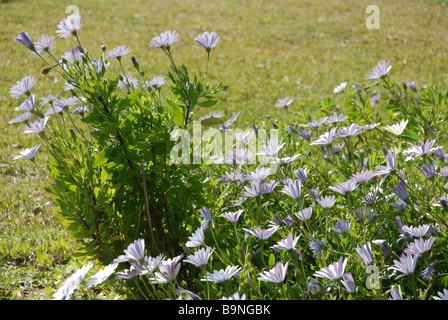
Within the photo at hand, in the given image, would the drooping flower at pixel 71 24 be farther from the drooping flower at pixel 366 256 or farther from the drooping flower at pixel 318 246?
the drooping flower at pixel 366 256

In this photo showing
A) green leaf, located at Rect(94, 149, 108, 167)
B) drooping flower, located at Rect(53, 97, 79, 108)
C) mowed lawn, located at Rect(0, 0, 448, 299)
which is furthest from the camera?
mowed lawn, located at Rect(0, 0, 448, 299)

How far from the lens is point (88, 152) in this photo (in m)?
2.18

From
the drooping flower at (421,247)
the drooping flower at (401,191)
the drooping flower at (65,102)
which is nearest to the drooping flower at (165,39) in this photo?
the drooping flower at (65,102)

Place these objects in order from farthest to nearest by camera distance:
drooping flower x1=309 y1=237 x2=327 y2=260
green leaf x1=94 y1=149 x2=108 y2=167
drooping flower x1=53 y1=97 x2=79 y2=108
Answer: drooping flower x1=53 y1=97 x2=79 y2=108 → green leaf x1=94 y1=149 x2=108 y2=167 → drooping flower x1=309 y1=237 x2=327 y2=260

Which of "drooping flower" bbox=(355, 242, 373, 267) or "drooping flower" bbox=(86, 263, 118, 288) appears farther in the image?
"drooping flower" bbox=(355, 242, 373, 267)

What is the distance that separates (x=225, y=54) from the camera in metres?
7.46

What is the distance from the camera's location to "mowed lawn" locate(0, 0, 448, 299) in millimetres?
3125

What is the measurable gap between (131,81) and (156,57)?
4923mm

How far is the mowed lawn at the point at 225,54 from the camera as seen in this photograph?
3125mm

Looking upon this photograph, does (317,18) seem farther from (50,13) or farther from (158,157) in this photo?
(158,157)

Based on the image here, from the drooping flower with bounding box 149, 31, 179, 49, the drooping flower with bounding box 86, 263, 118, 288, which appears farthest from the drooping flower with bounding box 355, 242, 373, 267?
the drooping flower with bounding box 149, 31, 179, 49

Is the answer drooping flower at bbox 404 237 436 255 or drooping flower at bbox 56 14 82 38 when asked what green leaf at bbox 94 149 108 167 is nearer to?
drooping flower at bbox 56 14 82 38

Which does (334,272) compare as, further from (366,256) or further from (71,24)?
(71,24)

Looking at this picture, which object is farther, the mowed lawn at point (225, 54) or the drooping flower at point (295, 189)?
the mowed lawn at point (225, 54)
